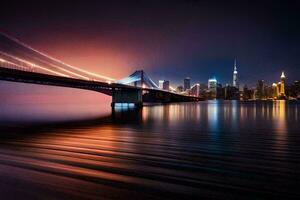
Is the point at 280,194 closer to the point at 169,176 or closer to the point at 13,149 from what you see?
the point at 169,176

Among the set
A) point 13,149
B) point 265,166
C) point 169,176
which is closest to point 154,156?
point 169,176

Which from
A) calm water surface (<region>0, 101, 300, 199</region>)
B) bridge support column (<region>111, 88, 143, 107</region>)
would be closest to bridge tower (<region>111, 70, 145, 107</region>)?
bridge support column (<region>111, 88, 143, 107</region>)

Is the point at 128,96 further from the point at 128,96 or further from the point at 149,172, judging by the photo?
the point at 149,172

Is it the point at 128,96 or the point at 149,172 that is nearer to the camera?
the point at 149,172

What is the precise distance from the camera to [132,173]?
6680mm

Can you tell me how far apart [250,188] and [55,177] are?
14.4 feet

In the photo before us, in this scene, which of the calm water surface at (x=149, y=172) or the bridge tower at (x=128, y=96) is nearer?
the calm water surface at (x=149, y=172)

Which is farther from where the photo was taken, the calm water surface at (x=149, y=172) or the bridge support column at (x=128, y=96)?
the bridge support column at (x=128, y=96)

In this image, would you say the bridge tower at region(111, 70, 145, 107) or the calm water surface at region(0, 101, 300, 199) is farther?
the bridge tower at region(111, 70, 145, 107)

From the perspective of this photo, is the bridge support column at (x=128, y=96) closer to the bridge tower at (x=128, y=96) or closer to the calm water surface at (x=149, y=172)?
the bridge tower at (x=128, y=96)

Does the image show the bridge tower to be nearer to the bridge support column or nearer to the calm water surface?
the bridge support column

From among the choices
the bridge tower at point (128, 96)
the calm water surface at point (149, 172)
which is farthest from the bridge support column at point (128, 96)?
the calm water surface at point (149, 172)

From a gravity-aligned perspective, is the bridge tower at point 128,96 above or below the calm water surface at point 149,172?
above

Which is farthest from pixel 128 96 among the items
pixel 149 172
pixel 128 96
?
pixel 149 172
